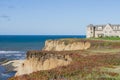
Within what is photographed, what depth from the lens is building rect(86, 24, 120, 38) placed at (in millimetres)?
138325

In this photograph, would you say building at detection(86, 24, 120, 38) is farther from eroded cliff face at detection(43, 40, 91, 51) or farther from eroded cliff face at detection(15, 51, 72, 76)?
eroded cliff face at detection(15, 51, 72, 76)

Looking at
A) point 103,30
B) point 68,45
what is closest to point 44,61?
point 68,45

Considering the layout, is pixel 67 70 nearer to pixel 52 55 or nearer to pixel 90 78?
pixel 90 78

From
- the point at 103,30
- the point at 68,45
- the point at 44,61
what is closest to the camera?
the point at 44,61

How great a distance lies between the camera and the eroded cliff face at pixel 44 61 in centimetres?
4779

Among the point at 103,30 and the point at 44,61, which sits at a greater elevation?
the point at 103,30

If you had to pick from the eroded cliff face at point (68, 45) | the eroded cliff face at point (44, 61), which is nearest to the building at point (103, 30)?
the eroded cliff face at point (68, 45)

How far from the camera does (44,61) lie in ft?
167

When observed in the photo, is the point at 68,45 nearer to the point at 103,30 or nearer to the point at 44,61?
the point at 44,61

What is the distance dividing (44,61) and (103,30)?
304ft

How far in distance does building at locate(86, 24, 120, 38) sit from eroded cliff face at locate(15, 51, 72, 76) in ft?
282

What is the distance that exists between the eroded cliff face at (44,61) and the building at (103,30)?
85975 millimetres

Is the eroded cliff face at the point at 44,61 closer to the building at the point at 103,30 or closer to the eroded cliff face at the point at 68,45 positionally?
the eroded cliff face at the point at 68,45

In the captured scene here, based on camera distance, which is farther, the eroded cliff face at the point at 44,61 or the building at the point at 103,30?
the building at the point at 103,30
